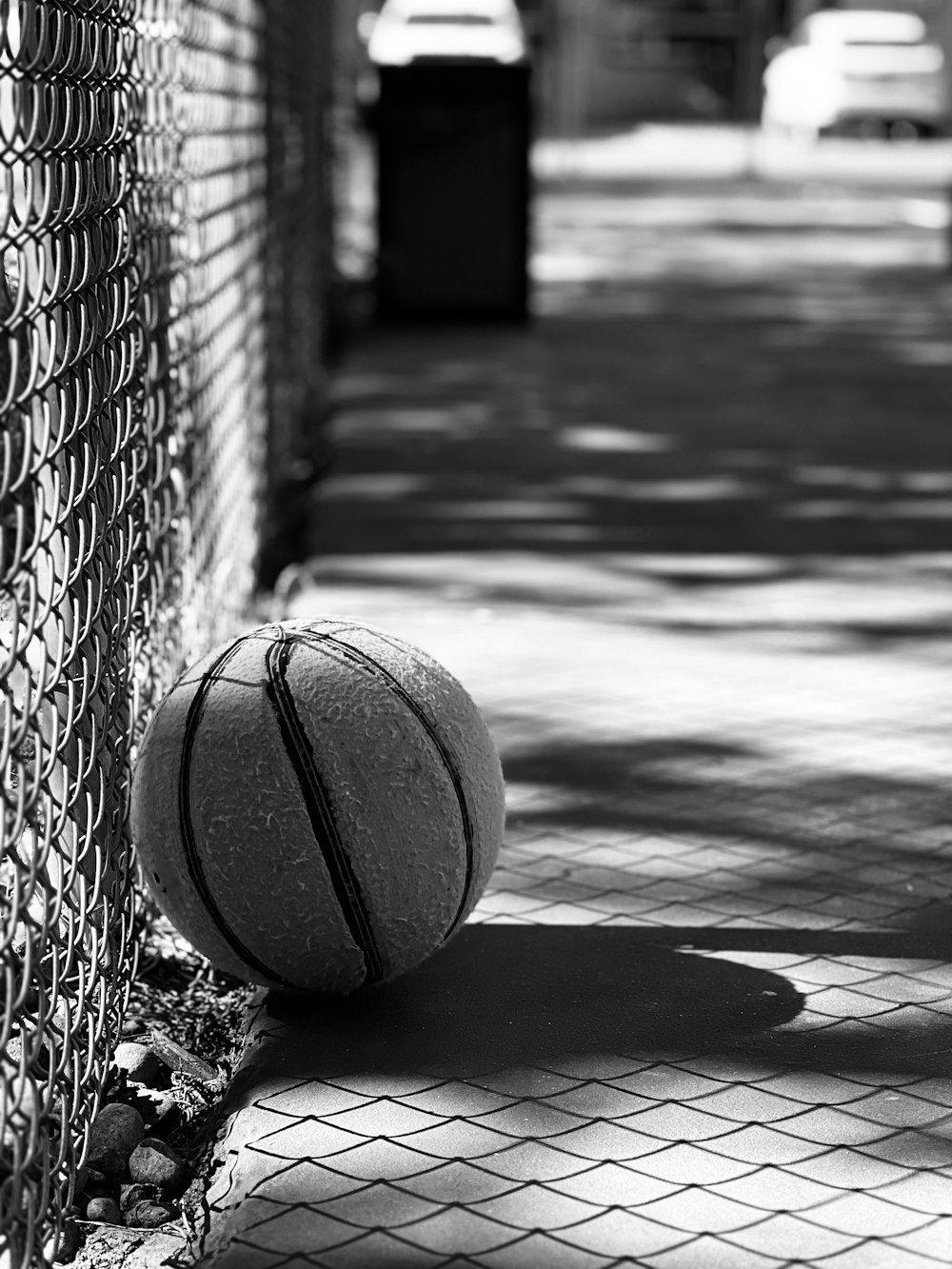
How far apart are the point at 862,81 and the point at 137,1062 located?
3260 centimetres

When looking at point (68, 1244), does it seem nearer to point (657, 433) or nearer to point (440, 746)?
point (440, 746)

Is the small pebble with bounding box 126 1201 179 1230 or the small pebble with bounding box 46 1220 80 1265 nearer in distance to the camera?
the small pebble with bounding box 46 1220 80 1265

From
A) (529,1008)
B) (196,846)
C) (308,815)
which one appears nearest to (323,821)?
(308,815)

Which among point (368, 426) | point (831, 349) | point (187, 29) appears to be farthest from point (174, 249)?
point (831, 349)

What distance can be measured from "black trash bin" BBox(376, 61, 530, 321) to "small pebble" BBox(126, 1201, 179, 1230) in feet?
36.8

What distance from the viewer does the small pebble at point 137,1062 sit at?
11.3 feet

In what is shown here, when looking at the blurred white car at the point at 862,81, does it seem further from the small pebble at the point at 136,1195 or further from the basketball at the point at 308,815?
the small pebble at the point at 136,1195

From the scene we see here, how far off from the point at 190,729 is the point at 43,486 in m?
0.53

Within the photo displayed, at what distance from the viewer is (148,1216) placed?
297cm

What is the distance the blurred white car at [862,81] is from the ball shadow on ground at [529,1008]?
31343 mm

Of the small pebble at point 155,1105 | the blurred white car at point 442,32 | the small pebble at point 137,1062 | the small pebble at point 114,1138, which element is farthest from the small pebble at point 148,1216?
the blurred white car at point 442,32

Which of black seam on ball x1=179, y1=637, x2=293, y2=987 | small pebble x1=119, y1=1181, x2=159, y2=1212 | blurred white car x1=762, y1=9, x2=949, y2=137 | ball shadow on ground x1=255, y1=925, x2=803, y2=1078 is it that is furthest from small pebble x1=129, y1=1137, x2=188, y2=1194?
blurred white car x1=762, y1=9, x2=949, y2=137

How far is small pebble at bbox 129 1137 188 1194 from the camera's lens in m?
3.07

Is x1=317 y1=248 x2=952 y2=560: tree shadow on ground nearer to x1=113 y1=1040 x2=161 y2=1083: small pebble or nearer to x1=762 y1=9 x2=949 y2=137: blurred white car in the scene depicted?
x1=113 y1=1040 x2=161 y2=1083: small pebble
